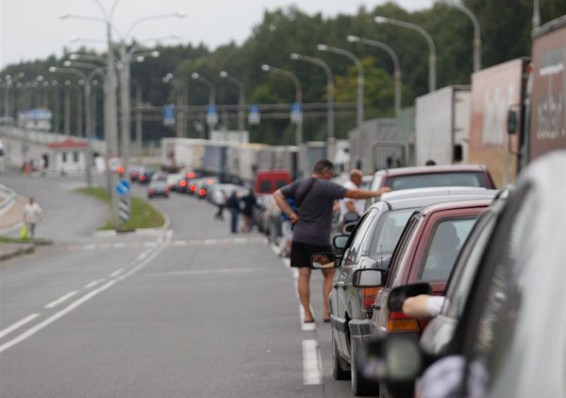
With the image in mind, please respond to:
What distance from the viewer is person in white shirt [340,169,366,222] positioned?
21.5 m

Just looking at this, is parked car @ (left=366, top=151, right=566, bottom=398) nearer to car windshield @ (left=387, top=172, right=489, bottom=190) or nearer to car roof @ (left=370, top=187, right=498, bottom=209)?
car roof @ (left=370, top=187, right=498, bottom=209)

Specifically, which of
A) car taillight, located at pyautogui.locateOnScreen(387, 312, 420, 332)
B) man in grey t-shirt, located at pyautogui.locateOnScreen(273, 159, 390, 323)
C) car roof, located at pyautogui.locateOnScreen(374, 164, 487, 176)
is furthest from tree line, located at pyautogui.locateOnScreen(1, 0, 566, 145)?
car taillight, located at pyautogui.locateOnScreen(387, 312, 420, 332)

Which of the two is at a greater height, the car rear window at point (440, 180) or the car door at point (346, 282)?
the car rear window at point (440, 180)

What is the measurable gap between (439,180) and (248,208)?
3632cm

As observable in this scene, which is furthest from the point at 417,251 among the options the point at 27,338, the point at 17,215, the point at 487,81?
the point at 17,215

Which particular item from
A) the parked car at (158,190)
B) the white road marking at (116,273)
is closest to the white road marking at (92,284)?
the white road marking at (116,273)

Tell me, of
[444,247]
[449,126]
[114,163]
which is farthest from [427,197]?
[114,163]

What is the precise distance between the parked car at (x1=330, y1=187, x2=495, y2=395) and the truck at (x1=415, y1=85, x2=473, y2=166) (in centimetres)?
1841

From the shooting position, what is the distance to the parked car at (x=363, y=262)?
32.1 ft

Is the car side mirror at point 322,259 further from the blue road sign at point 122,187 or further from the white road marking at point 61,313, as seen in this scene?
the blue road sign at point 122,187

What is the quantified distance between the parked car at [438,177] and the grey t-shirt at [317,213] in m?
1.90

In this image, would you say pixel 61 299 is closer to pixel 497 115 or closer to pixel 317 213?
pixel 317 213

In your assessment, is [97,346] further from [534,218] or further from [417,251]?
[534,218]

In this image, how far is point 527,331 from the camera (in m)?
3.22
